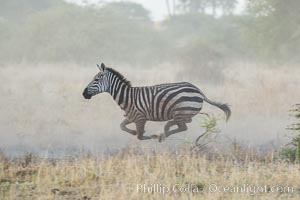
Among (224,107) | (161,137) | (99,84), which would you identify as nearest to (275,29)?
(224,107)

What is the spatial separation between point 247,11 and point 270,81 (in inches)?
89.5

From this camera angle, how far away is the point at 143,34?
13.3 m

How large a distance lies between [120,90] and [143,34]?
311 centimetres

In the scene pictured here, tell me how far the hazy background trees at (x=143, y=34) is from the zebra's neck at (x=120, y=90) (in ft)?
5.44

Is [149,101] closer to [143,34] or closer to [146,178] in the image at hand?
[146,178]

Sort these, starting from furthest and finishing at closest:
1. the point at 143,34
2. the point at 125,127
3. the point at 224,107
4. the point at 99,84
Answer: the point at 143,34 → the point at 224,107 → the point at 125,127 → the point at 99,84

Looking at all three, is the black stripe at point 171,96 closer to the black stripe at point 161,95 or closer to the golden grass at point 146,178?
the black stripe at point 161,95

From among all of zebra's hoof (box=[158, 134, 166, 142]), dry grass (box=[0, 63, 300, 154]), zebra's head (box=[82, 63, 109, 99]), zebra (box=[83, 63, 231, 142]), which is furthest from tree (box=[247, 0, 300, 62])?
zebra's head (box=[82, 63, 109, 99])

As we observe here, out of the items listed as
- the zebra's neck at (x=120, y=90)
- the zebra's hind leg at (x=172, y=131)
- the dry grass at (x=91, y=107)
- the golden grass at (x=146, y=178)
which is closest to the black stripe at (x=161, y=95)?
the zebra's hind leg at (x=172, y=131)

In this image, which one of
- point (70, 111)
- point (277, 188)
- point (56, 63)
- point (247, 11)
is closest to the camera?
point (277, 188)

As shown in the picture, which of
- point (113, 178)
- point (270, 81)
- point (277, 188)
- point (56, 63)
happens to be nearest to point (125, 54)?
point (56, 63)

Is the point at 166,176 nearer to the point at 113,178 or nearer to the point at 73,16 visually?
the point at 113,178

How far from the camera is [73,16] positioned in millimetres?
12867

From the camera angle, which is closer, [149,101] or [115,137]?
[149,101]
